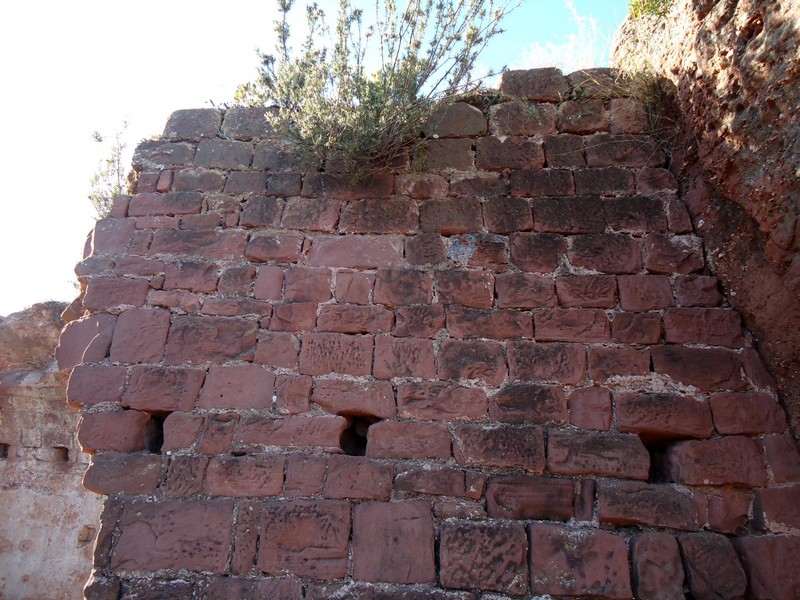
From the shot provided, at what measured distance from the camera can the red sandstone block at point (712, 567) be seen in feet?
8.05

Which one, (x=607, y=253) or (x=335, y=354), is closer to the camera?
(x=335, y=354)

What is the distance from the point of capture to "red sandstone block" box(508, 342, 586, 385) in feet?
9.50

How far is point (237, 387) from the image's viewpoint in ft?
9.73

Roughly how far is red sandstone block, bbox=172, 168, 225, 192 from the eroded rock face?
2.71m

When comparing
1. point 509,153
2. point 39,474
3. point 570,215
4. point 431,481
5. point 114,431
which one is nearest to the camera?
point 431,481

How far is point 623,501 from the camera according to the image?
262cm

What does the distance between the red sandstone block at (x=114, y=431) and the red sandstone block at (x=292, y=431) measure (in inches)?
20.3

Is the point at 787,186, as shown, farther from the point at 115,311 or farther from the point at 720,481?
the point at 115,311

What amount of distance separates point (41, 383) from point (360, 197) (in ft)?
12.4

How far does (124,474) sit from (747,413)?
119 inches

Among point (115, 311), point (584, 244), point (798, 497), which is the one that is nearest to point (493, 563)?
point (798, 497)

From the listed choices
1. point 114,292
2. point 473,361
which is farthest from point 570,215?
point 114,292

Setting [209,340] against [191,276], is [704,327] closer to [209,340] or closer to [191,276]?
[209,340]

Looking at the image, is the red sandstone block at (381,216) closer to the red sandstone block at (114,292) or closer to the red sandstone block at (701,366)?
the red sandstone block at (114,292)
